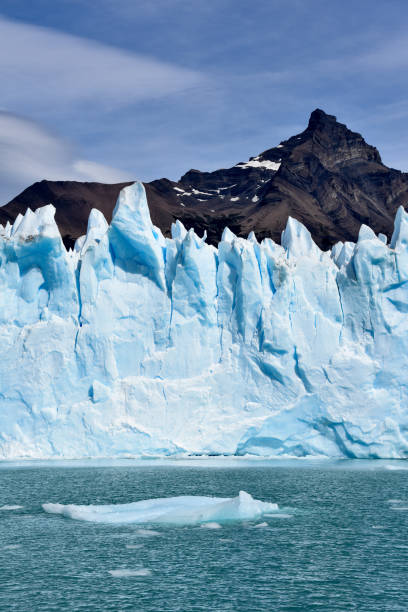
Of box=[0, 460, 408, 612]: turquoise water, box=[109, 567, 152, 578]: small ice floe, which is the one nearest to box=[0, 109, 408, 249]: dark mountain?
box=[0, 460, 408, 612]: turquoise water

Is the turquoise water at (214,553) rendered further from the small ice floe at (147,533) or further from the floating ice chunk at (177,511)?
the floating ice chunk at (177,511)

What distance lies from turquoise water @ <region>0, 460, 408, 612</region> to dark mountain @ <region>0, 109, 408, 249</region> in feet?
152

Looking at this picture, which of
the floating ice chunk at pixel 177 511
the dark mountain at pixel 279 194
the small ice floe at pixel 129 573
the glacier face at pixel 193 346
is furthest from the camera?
the dark mountain at pixel 279 194

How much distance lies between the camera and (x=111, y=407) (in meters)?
27.3

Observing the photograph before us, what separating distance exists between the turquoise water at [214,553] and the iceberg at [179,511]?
0.25 m

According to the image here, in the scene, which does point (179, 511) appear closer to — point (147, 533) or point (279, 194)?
point (147, 533)

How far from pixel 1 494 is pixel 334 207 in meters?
A: 75.9

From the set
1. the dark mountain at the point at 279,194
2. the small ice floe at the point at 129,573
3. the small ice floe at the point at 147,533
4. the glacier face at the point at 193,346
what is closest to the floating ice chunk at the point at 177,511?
the small ice floe at the point at 147,533

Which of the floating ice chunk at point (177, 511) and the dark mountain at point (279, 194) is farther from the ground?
the dark mountain at point (279, 194)

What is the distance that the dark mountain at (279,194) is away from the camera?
7538 centimetres

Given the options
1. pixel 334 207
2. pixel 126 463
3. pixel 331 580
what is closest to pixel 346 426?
pixel 126 463

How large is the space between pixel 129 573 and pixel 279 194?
248 feet

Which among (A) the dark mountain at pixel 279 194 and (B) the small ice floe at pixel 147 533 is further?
(A) the dark mountain at pixel 279 194

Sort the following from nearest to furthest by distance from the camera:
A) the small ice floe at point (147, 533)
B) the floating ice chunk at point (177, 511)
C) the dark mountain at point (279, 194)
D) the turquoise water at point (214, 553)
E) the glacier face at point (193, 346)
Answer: the turquoise water at point (214, 553) < the small ice floe at point (147, 533) < the floating ice chunk at point (177, 511) < the glacier face at point (193, 346) < the dark mountain at point (279, 194)
